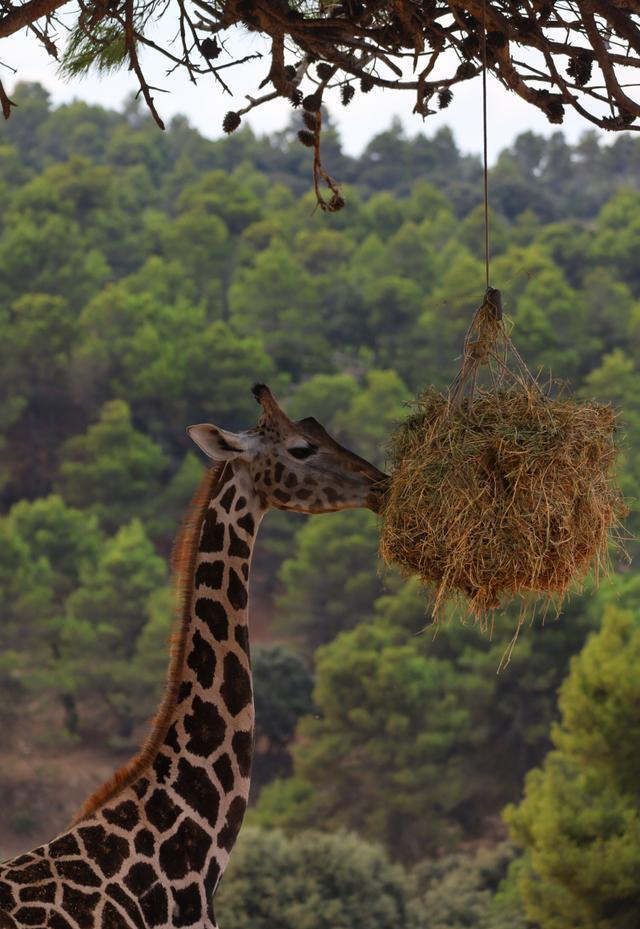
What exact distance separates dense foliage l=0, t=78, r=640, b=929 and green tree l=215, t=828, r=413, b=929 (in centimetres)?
13

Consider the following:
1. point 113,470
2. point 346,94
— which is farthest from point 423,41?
point 113,470

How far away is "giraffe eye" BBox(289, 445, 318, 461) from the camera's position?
12.0 ft

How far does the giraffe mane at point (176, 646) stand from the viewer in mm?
3297

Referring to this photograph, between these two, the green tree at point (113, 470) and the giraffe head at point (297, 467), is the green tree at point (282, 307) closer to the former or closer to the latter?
the green tree at point (113, 470)

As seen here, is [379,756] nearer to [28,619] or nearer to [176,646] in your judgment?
[28,619]

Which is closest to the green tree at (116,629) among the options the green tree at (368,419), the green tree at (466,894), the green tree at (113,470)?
the green tree at (113,470)

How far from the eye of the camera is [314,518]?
31.3 metres

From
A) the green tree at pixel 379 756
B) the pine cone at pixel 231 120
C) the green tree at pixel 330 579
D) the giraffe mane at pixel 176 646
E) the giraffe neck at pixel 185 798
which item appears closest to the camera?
the giraffe neck at pixel 185 798

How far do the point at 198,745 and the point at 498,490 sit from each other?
1.09 meters

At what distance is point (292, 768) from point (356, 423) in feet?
33.9

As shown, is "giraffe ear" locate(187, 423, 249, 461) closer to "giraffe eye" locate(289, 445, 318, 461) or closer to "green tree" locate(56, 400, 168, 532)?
"giraffe eye" locate(289, 445, 318, 461)

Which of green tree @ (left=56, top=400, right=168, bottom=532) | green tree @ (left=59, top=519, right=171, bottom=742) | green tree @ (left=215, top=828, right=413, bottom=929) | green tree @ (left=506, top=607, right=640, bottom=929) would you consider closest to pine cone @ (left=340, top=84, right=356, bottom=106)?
→ green tree @ (left=215, top=828, right=413, bottom=929)

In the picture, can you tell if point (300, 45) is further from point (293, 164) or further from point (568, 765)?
point (293, 164)

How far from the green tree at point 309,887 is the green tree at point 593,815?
1.86 m
